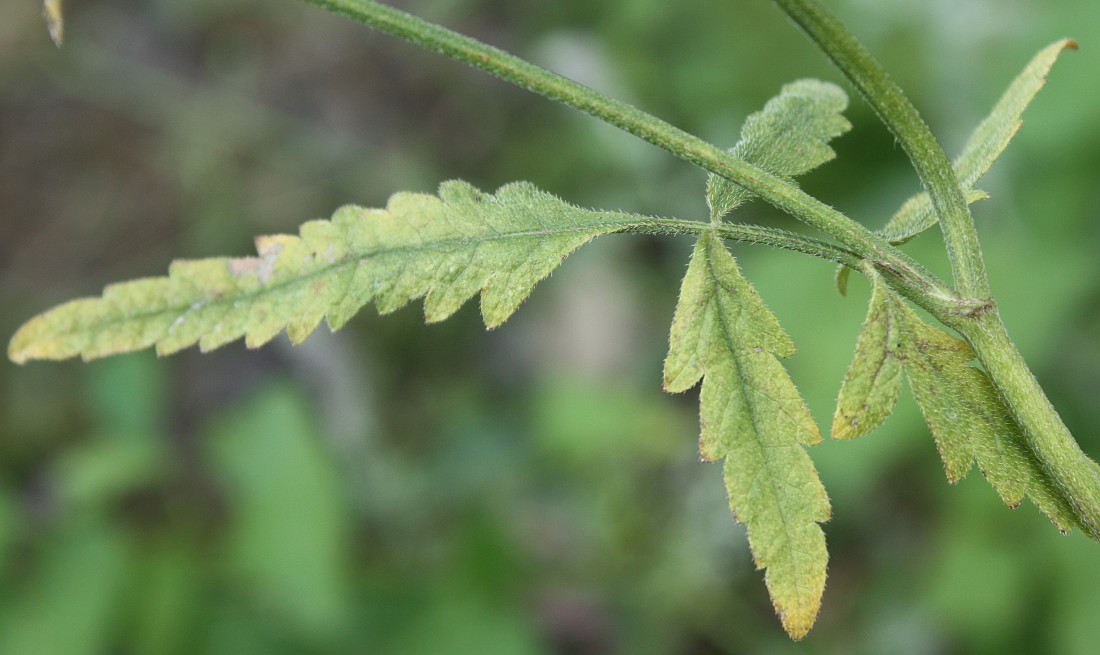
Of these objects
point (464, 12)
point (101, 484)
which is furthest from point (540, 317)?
point (101, 484)

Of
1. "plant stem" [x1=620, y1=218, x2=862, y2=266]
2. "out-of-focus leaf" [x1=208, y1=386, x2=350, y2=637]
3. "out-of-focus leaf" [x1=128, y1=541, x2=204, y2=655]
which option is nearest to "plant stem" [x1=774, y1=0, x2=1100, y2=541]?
"plant stem" [x1=620, y1=218, x2=862, y2=266]

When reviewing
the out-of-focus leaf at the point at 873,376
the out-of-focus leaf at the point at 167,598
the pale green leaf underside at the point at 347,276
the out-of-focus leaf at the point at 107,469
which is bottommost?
the out-of-focus leaf at the point at 873,376

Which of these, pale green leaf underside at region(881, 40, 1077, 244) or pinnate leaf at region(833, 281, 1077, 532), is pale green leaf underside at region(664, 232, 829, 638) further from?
pale green leaf underside at region(881, 40, 1077, 244)

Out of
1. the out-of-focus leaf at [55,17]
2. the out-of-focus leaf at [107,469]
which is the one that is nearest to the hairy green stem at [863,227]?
the out-of-focus leaf at [55,17]

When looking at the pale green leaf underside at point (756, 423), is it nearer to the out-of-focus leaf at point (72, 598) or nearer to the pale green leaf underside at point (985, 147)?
the pale green leaf underside at point (985, 147)

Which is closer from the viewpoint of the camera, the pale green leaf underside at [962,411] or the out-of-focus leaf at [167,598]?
the pale green leaf underside at [962,411]
